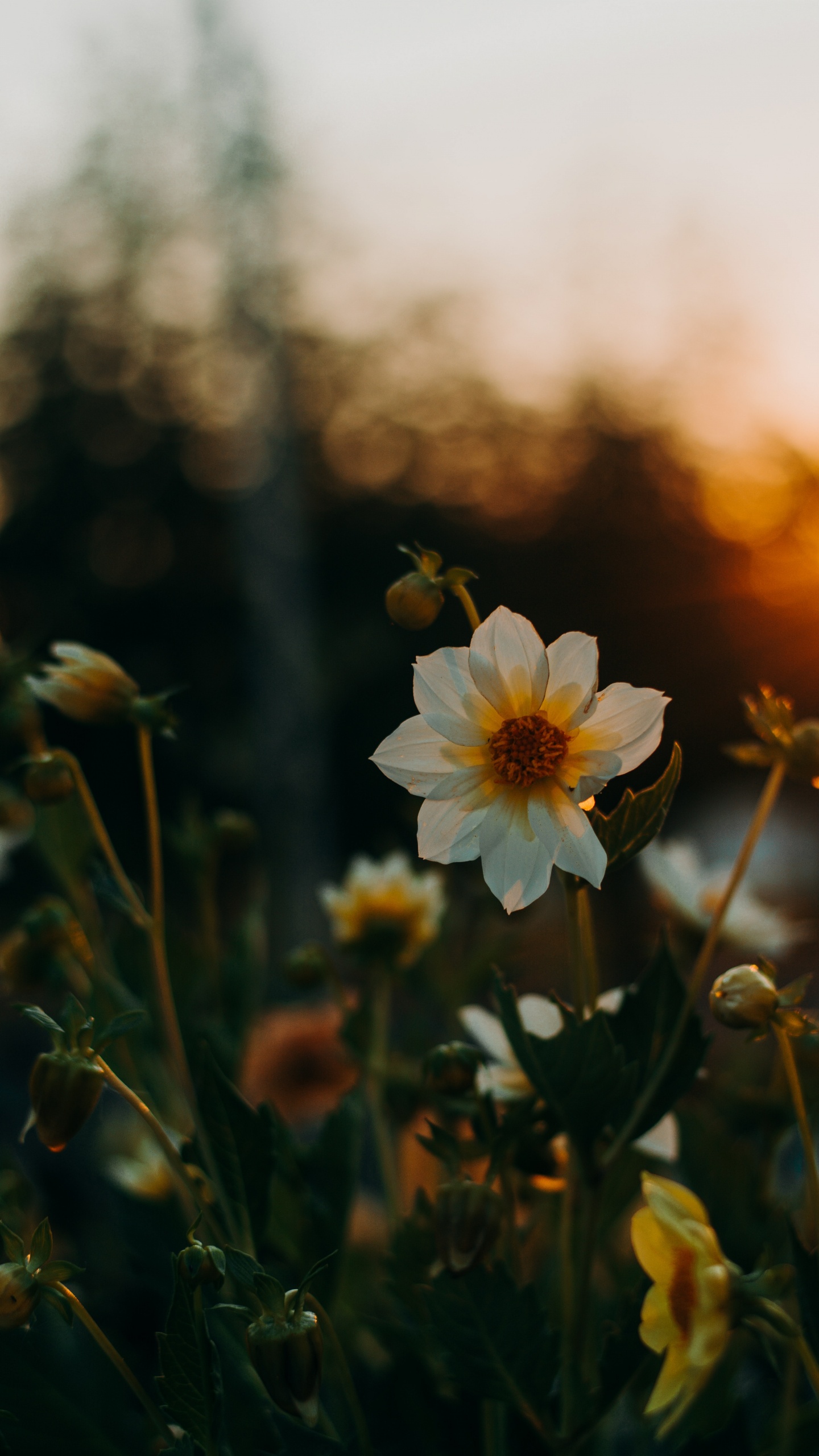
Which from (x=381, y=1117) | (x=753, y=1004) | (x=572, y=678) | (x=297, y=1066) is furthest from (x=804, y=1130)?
(x=297, y=1066)

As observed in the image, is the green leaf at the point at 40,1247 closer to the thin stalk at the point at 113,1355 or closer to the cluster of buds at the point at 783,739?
the thin stalk at the point at 113,1355

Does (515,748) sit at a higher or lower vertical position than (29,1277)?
higher

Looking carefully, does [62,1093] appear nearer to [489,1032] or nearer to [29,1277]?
[29,1277]

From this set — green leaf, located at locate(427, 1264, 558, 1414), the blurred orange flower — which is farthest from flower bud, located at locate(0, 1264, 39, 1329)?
the blurred orange flower

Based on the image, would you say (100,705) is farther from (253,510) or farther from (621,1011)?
(253,510)

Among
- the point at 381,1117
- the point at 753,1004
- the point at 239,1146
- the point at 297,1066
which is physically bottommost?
the point at 297,1066

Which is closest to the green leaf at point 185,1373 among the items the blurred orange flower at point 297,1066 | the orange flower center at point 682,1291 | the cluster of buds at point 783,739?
the orange flower center at point 682,1291

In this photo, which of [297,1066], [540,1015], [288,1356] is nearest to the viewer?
[288,1356]
